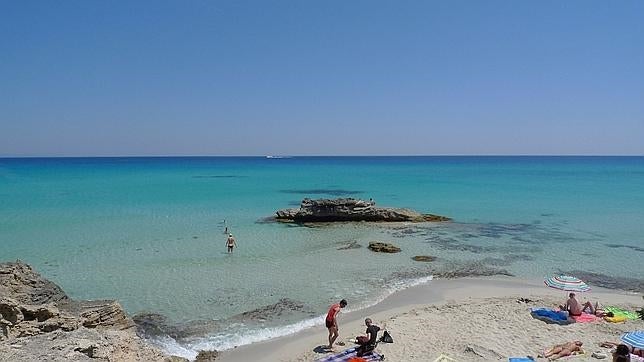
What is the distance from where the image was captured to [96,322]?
1002cm

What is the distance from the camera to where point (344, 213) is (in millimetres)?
32281

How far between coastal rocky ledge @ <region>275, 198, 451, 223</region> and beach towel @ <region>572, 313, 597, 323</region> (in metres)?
18.8

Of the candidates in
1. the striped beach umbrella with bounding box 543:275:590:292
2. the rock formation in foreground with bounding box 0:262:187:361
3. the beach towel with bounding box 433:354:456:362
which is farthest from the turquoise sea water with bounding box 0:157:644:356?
the beach towel with bounding box 433:354:456:362

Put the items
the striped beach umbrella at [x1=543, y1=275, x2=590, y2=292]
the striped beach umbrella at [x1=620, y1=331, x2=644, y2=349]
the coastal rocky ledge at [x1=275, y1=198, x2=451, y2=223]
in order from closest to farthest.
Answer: the striped beach umbrella at [x1=620, y1=331, x2=644, y2=349] → the striped beach umbrella at [x1=543, y1=275, x2=590, y2=292] → the coastal rocky ledge at [x1=275, y1=198, x2=451, y2=223]

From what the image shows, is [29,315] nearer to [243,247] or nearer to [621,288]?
[243,247]

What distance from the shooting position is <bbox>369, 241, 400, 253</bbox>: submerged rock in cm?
2241

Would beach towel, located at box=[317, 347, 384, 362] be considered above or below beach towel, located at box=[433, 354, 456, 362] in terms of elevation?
below

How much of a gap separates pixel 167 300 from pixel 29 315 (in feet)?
20.5

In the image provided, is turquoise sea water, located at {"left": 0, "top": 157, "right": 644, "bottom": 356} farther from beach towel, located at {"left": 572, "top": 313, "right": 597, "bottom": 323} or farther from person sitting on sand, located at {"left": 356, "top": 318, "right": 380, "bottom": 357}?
beach towel, located at {"left": 572, "top": 313, "right": 597, "bottom": 323}

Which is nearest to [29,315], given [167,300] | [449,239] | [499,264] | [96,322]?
[96,322]

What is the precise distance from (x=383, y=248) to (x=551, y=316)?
33.4 ft

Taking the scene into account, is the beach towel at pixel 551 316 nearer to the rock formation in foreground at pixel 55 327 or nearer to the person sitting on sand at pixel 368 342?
the person sitting on sand at pixel 368 342

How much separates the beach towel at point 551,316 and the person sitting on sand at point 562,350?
2075 mm

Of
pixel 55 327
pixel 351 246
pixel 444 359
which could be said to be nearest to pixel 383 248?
pixel 351 246
